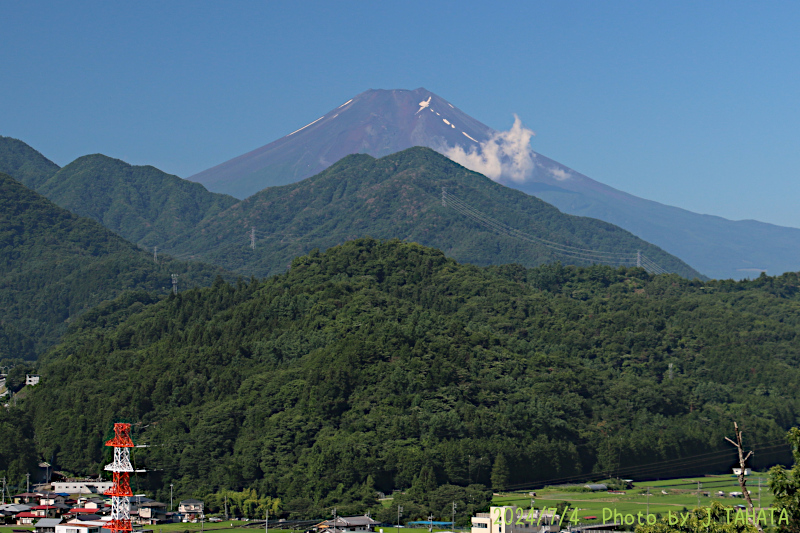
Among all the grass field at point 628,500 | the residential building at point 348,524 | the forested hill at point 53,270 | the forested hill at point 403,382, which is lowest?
the residential building at point 348,524

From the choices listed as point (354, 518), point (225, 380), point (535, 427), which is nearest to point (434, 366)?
point (535, 427)

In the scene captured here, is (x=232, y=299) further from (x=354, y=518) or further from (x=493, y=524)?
(x=493, y=524)

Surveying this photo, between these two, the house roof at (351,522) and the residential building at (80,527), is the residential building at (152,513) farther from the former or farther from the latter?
the house roof at (351,522)

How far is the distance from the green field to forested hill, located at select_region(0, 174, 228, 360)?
88.1m

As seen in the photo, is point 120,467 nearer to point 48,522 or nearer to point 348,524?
point 48,522

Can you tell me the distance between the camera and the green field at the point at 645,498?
64625mm

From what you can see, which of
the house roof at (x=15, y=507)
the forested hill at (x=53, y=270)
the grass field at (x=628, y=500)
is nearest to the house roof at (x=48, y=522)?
the grass field at (x=628, y=500)

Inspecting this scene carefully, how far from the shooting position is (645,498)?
71.2 m

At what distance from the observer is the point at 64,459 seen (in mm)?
81438

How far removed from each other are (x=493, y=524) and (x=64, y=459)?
40.4 meters

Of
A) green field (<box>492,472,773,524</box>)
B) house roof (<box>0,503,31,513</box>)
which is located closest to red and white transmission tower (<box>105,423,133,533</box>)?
house roof (<box>0,503,31,513</box>)

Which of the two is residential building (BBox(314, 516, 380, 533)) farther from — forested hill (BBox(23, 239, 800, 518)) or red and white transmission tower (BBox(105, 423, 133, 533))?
red and white transmission tower (BBox(105, 423, 133, 533))

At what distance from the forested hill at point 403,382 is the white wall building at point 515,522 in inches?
625

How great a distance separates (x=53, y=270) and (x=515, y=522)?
12357 centimetres
